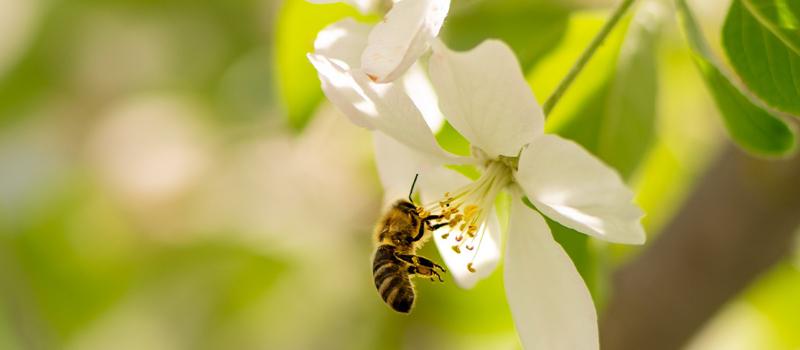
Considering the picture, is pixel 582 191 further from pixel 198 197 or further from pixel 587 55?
pixel 198 197

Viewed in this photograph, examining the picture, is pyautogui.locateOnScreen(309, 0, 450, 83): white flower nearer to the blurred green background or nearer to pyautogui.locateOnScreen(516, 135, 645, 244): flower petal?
pyautogui.locateOnScreen(516, 135, 645, 244): flower petal

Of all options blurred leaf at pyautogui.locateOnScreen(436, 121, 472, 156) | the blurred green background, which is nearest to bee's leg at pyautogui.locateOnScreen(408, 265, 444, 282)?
blurred leaf at pyautogui.locateOnScreen(436, 121, 472, 156)

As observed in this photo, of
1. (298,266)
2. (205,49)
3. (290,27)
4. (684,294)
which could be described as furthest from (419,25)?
(205,49)

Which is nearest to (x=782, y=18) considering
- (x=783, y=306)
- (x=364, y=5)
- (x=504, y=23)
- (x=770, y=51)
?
(x=770, y=51)

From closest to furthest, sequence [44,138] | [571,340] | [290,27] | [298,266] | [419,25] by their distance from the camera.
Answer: [419,25] → [571,340] → [290,27] → [298,266] → [44,138]

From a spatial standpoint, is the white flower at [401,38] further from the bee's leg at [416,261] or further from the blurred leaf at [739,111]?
the bee's leg at [416,261]

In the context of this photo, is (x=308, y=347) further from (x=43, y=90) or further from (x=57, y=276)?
(x=43, y=90)
